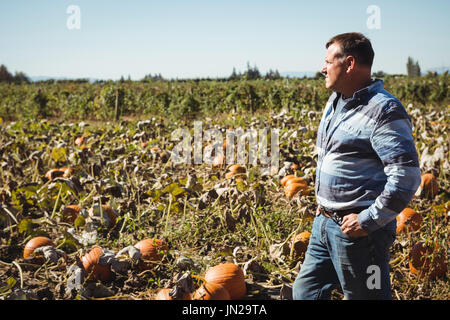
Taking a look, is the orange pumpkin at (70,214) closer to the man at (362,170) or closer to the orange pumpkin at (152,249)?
the orange pumpkin at (152,249)

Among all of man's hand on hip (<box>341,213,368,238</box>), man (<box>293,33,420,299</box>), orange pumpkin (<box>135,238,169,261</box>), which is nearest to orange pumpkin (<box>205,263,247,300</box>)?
orange pumpkin (<box>135,238,169,261</box>)

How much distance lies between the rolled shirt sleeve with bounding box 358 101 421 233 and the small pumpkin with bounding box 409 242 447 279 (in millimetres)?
1390

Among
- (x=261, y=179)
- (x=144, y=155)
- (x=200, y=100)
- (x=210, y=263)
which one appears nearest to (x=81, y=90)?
(x=200, y=100)

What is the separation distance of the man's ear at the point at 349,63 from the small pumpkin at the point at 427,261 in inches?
66.3

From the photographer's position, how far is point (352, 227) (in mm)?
1782

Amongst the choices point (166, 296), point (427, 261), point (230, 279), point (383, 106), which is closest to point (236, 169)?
point (230, 279)

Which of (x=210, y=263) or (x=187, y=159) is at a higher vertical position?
(x=187, y=159)

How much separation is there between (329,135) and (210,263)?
160 cm

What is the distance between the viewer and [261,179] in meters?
4.73

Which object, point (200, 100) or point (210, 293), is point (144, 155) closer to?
point (210, 293)

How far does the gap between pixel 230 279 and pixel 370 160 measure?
51.9 inches

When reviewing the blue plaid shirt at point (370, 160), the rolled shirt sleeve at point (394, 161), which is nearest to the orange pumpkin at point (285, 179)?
the blue plaid shirt at point (370, 160)

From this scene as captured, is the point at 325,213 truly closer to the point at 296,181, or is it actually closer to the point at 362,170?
the point at 362,170

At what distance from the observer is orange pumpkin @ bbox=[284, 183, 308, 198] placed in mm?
4238
